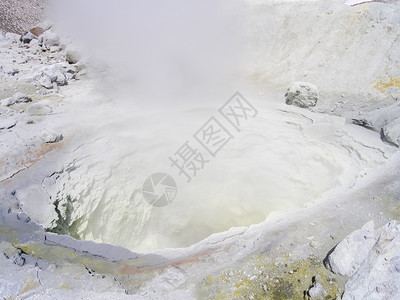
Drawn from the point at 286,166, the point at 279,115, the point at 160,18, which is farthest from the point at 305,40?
the point at 160,18

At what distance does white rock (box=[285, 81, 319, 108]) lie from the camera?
5857 mm

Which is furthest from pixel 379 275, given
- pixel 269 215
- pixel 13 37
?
pixel 13 37

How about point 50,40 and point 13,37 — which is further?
point 13,37

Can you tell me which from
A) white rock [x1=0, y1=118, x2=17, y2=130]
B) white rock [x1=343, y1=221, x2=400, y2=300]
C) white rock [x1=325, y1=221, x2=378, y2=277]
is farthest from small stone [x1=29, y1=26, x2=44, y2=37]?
white rock [x1=343, y1=221, x2=400, y2=300]

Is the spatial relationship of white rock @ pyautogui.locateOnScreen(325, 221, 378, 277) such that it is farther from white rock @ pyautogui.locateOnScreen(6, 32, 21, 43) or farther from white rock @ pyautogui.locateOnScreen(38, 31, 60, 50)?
white rock @ pyautogui.locateOnScreen(6, 32, 21, 43)

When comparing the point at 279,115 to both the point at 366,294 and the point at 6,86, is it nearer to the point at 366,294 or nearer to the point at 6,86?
the point at 366,294

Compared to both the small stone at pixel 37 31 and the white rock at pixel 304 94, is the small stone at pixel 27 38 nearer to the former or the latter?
the small stone at pixel 37 31

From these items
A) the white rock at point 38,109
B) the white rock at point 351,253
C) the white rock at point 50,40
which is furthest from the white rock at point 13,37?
the white rock at point 351,253

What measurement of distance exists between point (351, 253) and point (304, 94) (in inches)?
153

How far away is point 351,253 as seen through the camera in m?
2.62

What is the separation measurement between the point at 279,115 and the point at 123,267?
4.16m

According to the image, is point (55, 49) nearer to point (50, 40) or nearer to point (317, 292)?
point (50, 40)

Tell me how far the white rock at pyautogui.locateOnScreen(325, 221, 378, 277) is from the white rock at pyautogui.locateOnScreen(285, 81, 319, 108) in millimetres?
3620

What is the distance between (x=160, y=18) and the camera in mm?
8219
